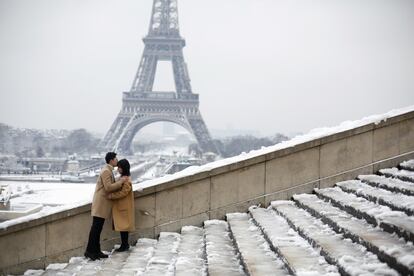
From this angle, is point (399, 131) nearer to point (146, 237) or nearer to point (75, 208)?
point (146, 237)

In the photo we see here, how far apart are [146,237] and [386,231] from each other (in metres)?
3.73

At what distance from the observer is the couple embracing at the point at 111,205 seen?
23.3 ft

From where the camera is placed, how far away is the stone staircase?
450cm

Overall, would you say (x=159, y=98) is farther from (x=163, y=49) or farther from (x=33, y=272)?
(x=33, y=272)

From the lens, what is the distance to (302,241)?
561 cm

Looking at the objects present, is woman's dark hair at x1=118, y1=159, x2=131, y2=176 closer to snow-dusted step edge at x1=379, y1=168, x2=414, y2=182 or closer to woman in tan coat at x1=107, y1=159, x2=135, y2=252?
woman in tan coat at x1=107, y1=159, x2=135, y2=252

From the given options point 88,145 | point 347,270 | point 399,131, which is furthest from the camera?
point 88,145

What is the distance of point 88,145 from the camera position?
9038 cm

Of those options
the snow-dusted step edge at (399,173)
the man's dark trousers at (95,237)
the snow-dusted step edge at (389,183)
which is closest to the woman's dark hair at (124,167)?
the man's dark trousers at (95,237)

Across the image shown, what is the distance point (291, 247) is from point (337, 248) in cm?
59

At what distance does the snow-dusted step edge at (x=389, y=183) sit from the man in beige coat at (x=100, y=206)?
11.0 feet

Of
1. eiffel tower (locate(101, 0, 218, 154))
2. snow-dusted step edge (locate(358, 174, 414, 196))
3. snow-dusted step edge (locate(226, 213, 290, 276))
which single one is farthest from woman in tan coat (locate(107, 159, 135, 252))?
eiffel tower (locate(101, 0, 218, 154))

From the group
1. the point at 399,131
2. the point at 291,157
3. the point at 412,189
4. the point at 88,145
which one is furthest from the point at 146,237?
the point at 88,145

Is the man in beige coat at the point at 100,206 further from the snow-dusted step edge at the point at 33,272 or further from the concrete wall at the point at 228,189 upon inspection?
the snow-dusted step edge at the point at 33,272
